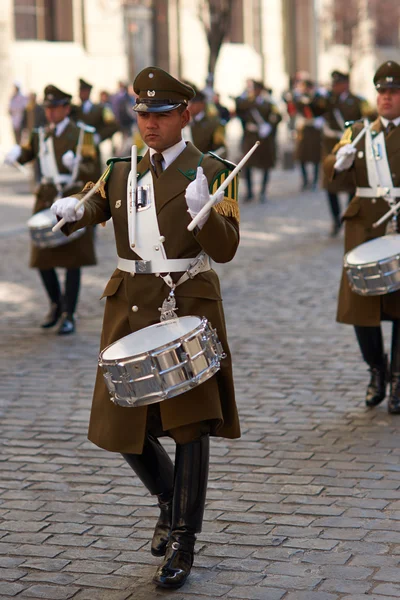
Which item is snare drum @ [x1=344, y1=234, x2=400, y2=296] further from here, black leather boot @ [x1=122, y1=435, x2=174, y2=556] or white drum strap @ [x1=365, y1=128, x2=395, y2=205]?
black leather boot @ [x1=122, y1=435, x2=174, y2=556]

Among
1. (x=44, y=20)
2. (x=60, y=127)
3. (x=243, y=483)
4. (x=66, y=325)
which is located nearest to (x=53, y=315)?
(x=66, y=325)

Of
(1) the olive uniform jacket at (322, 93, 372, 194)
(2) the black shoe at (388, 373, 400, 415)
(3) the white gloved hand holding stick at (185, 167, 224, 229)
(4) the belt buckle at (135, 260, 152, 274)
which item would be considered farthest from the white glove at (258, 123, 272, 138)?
(3) the white gloved hand holding stick at (185, 167, 224, 229)

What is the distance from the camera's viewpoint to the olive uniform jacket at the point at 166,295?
430 cm

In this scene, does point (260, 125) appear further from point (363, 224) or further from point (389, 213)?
point (389, 213)

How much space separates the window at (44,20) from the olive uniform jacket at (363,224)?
934 inches

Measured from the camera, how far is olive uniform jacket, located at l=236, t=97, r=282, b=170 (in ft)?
64.5

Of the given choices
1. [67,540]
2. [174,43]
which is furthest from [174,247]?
[174,43]

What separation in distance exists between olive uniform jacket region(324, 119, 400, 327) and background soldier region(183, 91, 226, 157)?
5.75m

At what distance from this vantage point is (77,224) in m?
4.38

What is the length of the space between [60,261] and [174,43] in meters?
26.6

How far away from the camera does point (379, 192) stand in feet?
21.8

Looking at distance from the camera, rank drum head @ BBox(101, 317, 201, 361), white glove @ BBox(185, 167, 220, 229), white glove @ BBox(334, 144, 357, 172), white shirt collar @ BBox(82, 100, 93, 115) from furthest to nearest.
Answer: white shirt collar @ BBox(82, 100, 93, 115) → white glove @ BBox(334, 144, 357, 172) → drum head @ BBox(101, 317, 201, 361) → white glove @ BBox(185, 167, 220, 229)

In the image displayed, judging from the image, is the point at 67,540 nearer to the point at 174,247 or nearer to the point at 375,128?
the point at 174,247

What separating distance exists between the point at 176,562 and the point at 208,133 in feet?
28.8
